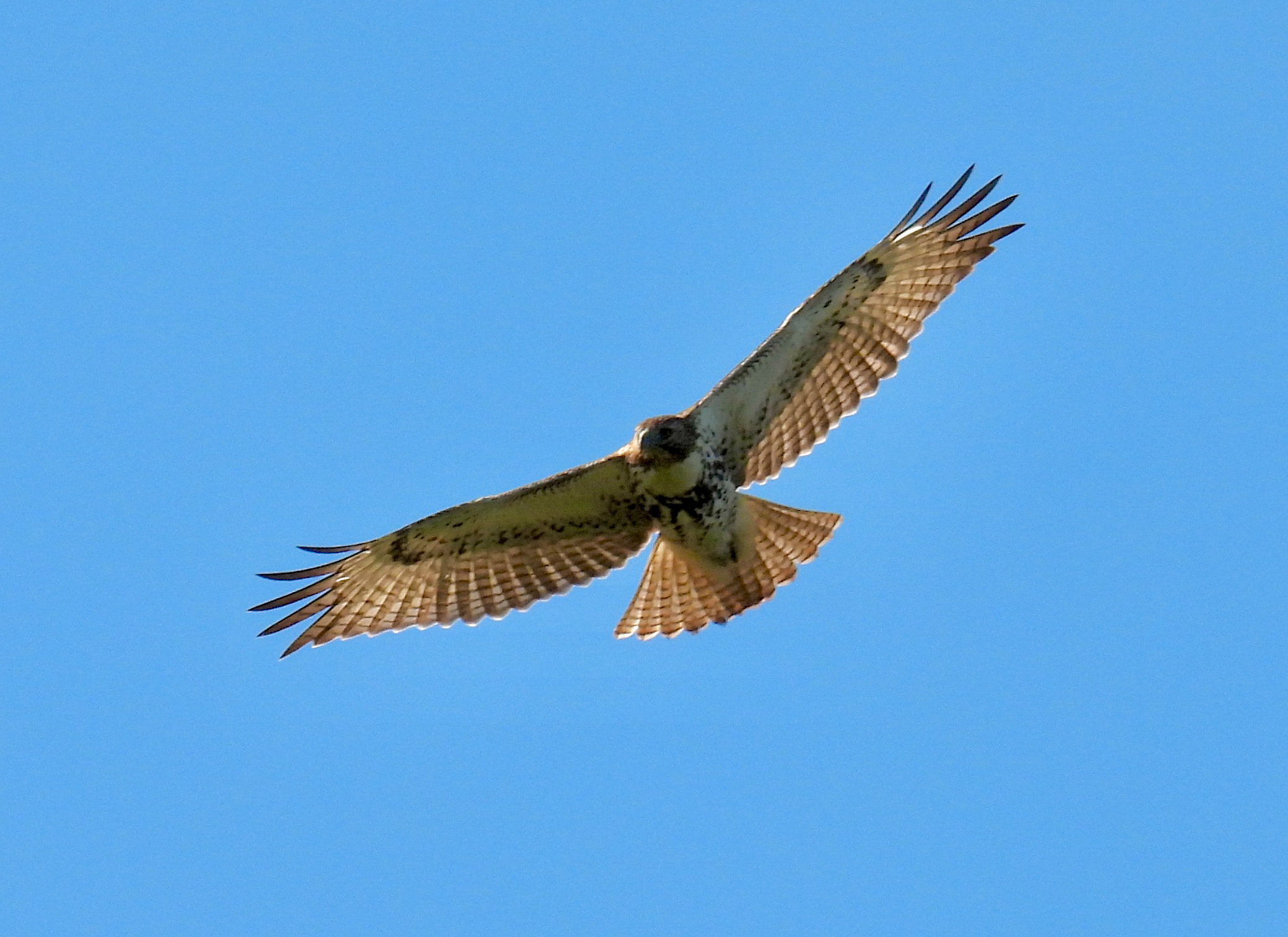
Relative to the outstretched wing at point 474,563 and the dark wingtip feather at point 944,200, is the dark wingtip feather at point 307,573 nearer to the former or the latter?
the outstretched wing at point 474,563

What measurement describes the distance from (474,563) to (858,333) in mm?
2946

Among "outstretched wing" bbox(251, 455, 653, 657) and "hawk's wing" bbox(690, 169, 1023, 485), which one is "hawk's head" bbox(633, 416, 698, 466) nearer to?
"outstretched wing" bbox(251, 455, 653, 657)

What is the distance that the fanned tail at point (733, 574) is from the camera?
8.85 meters

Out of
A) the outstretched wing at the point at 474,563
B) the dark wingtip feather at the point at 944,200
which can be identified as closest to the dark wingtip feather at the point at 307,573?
the outstretched wing at the point at 474,563

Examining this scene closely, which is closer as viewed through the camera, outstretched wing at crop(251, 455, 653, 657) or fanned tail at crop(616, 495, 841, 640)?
outstretched wing at crop(251, 455, 653, 657)

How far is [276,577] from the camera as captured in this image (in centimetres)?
844

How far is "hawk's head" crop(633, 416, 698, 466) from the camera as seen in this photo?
8.13m

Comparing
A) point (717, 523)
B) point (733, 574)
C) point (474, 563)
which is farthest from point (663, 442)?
point (474, 563)

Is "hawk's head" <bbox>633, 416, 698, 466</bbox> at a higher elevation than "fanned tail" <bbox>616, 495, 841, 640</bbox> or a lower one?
higher

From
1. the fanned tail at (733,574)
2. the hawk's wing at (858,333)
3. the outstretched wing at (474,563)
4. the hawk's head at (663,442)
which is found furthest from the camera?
the hawk's wing at (858,333)

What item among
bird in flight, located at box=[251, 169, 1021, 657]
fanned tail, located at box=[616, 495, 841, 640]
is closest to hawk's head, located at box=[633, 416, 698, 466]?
bird in flight, located at box=[251, 169, 1021, 657]

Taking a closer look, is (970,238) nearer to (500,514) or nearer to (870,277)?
(870,277)

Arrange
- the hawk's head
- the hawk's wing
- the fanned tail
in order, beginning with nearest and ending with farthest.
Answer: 1. the hawk's head
2. the fanned tail
3. the hawk's wing

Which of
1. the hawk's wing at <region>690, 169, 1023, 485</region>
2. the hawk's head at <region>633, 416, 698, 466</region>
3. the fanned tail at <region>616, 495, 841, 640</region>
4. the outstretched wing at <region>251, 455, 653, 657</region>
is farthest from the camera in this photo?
the hawk's wing at <region>690, 169, 1023, 485</region>
